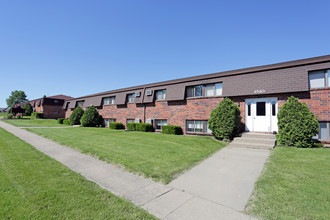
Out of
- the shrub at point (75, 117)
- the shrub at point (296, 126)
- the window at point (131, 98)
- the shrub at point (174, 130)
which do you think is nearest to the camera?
the shrub at point (296, 126)

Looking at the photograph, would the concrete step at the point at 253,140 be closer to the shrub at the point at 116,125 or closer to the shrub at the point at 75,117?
the shrub at the point at 116,125

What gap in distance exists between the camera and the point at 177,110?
1376 centimetres

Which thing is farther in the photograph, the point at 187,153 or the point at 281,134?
the point at 281,134

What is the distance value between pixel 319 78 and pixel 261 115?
11.2 ft

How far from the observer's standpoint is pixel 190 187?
12.9 feet

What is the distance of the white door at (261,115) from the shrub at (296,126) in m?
1.33

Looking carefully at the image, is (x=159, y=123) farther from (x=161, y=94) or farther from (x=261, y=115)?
(x=261, y=115)

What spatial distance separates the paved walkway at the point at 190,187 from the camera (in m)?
2.96

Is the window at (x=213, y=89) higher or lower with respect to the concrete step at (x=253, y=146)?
higher

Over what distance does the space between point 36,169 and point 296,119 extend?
11.1 meters

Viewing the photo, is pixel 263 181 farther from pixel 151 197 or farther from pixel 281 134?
pixel 281 134

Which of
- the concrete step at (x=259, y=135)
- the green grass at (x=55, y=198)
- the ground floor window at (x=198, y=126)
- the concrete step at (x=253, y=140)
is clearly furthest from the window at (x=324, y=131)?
the green grass at (x=55, y=198)

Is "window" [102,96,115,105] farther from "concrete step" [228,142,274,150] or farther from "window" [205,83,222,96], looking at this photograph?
"concrete step" [228,142,274,150]

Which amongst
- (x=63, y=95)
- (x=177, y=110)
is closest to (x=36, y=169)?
(x=177, y=110)
